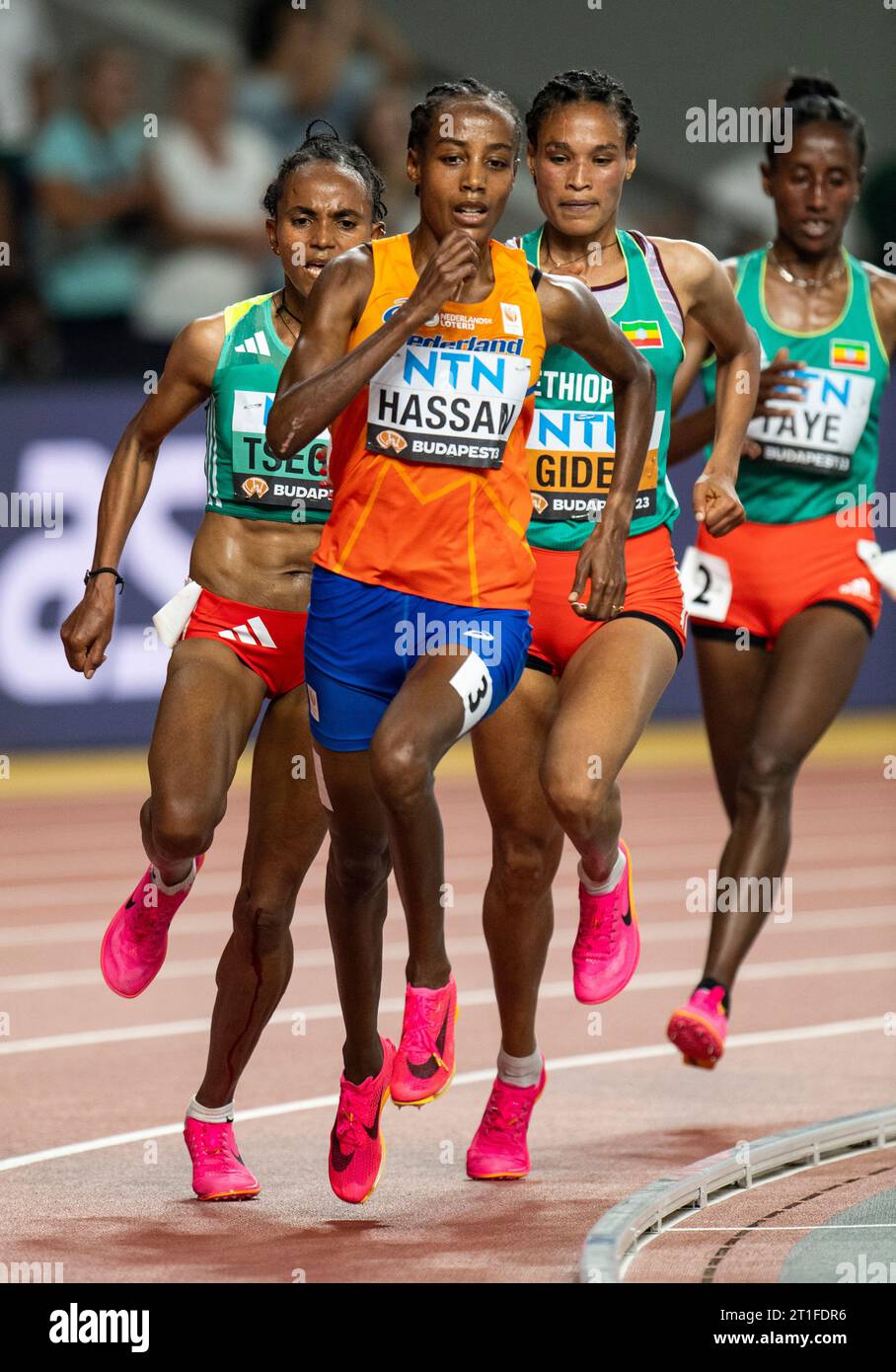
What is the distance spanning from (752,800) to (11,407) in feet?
26.5

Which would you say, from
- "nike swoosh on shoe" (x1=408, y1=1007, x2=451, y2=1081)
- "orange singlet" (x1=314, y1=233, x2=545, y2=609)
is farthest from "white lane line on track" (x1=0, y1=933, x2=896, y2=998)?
"orange singlet" (x1=314, y1=233, x2=545, y2=609)

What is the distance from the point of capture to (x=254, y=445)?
18.8 feet

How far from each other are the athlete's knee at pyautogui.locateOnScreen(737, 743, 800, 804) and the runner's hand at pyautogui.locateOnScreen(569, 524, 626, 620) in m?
1.77

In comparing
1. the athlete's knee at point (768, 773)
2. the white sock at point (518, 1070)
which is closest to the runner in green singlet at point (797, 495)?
the athlete's knee at point (768, 773)

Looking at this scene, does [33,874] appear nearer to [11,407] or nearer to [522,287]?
[11,407]

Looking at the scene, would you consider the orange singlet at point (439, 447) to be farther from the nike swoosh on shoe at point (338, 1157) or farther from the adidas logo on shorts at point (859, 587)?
the adidas logo on shorts at point (859, 587)

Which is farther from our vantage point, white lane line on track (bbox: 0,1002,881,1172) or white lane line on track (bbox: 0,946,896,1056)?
white lane line on track (bbox: 0,946,896,1056)

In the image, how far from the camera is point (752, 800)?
6.99 metres

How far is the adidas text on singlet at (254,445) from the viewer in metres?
5.72

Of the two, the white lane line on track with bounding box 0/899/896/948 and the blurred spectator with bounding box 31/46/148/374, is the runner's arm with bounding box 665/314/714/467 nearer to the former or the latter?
the white lane line on track with bounding box 0/899/896/948

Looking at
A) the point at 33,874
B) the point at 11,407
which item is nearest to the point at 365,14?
the point at 11,407

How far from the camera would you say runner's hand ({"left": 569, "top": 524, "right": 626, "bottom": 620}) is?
532 cm

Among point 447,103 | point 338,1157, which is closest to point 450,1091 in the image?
point 338,1157

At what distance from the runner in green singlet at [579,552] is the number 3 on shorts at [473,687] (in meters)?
0.52
